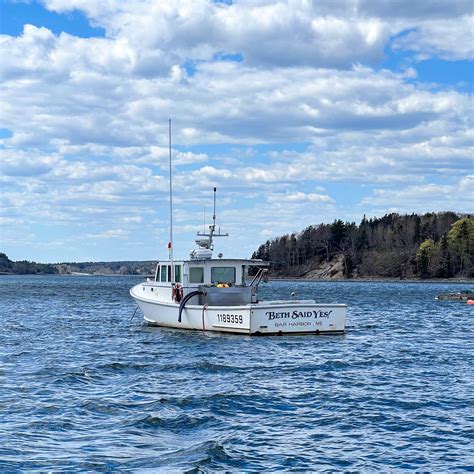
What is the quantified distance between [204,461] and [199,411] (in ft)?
15.0

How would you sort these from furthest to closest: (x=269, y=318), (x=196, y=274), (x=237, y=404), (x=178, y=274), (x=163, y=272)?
(x=163, y=272) < (x=178, y=274) < (x=196, y=274) < (x=269, y=318) < (x=237, y=404)

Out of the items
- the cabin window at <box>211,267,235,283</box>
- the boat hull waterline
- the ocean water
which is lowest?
the ocean water

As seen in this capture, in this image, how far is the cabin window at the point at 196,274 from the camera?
38375 millimetres

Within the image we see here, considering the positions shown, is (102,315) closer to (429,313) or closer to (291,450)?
(429,313)

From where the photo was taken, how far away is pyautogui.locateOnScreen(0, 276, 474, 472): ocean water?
15266 millimetres

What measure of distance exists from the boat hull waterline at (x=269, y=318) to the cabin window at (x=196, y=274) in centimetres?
119

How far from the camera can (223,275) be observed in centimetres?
3875

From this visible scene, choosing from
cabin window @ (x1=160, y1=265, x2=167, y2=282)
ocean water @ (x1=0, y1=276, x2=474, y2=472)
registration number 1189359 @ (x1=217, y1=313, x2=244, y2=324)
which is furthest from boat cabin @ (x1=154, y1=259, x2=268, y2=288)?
ocean water @ (x1=0, y1=276, x2=474, y2=472)

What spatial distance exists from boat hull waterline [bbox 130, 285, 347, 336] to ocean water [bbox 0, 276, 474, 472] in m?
0.62

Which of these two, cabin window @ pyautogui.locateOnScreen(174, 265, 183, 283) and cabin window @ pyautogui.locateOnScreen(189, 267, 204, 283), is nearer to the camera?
cabin window @ pyautogui.locateOnScreen(189, 267, 204, 283)

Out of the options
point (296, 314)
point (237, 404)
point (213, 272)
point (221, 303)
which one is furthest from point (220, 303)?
point (237, 404)

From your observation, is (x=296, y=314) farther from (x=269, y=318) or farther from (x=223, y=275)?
(x=223, y=275)

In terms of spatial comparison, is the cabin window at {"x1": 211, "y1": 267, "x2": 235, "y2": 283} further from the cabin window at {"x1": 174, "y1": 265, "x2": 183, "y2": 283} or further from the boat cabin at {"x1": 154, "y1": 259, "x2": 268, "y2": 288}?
the cabin window at {"x1": 174, "y1": 265, "x2": 183, "y2": 283}

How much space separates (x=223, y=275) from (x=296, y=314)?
5.09 metres
